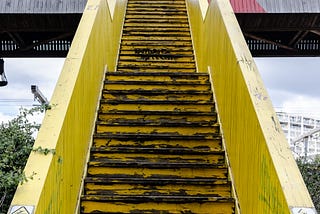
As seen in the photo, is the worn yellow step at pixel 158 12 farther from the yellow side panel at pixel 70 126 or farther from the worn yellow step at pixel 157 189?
the worn yellow step at pixel 157 189

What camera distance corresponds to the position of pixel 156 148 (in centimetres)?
414

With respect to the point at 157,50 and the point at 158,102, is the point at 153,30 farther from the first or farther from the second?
the point at 158,102

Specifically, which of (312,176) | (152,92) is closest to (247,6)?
(312,176)

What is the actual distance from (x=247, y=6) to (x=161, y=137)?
479 centimetres

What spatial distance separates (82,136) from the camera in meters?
3.69

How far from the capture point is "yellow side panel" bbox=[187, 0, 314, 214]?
234cm

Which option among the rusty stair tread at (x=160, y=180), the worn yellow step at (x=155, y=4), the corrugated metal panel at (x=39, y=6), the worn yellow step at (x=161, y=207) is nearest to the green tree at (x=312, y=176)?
the rusty stair tread at (x=160, y=180)

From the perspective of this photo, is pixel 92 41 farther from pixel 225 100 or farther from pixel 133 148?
pixel 225 100

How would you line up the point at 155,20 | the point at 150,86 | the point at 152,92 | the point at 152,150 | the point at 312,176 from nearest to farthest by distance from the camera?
the point at 152,150
the point at 152,92
the point at 150,86
the point at 312,176
the point at 155,20

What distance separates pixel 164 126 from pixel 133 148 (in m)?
0.48

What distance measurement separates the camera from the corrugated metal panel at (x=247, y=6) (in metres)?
8.22

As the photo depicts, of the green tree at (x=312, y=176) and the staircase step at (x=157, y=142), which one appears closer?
the staircase step at (x=157, y=142)

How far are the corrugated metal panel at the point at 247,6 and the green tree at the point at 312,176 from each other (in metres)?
3.13

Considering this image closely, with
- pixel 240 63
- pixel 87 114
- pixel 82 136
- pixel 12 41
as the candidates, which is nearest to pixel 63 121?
pixel 82 136
